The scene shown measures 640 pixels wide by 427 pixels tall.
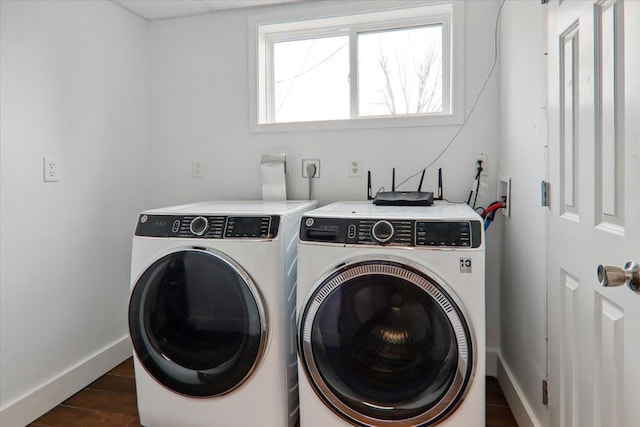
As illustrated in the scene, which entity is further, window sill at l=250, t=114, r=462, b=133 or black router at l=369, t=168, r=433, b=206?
window sill at l=250, t=114, r=462, b=133

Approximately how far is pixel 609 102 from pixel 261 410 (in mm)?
1511

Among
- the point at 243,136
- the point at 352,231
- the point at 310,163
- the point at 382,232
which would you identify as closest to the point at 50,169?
the point at 243,136

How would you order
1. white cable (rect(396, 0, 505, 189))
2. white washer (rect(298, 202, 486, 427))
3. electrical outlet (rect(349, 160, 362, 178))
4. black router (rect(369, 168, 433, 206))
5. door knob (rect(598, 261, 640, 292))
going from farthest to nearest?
electrical outlet (rect(349, 160, 362, 178))
white cable (rect(396, 0, 505, 189))
black router (rect(369, 168, 433, 206))
white washer (rect(298, 202, 486, 427))
door knob (rect(598, 261, 640, 292))

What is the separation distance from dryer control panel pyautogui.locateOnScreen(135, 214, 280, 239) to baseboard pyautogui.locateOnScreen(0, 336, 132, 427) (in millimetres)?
893

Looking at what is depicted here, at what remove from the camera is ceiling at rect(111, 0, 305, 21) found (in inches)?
89.5

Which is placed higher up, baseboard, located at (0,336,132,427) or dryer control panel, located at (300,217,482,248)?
dryer control panel, located at (300,217,482,248)

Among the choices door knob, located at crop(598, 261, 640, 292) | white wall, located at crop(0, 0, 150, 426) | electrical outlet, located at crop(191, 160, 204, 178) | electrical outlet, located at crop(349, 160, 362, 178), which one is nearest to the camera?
door knob, located at crop(598, 261, 640, 292)

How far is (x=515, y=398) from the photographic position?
5.70ft

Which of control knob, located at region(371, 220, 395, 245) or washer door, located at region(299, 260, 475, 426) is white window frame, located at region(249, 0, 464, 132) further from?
washer door, located at region(299, 260, 475, 426)

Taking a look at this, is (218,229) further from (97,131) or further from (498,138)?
(498,138)

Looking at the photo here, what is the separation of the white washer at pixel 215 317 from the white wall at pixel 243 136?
744 mm

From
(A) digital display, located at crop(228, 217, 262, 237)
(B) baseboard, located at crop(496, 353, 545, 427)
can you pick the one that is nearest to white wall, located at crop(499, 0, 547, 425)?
(B) baseboard, located at crop(496, 353, 545, 427)

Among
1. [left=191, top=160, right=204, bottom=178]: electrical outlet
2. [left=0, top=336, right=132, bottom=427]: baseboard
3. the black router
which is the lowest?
[left=0, top=336, right=132, bottom=427]: baseboard

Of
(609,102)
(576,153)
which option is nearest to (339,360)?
(576,153)
